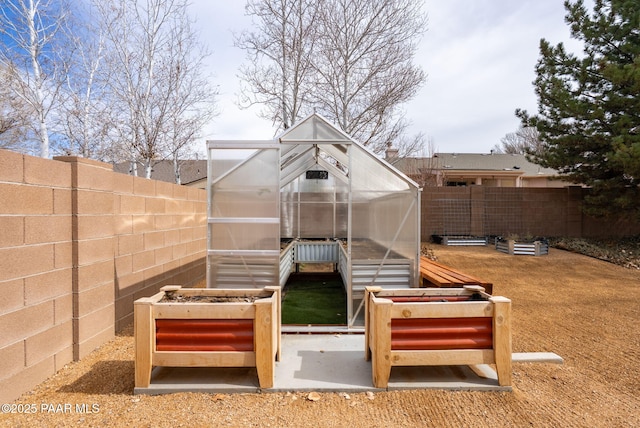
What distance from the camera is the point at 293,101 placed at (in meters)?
11.2

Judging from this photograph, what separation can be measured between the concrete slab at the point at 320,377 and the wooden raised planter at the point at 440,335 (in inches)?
7.5

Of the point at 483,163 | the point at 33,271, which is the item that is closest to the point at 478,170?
the point at 483,163

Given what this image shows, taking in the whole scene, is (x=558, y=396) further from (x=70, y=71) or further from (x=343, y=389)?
(x=70, y=71)

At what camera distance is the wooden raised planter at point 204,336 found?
2.80 meters

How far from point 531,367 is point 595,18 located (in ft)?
39.5

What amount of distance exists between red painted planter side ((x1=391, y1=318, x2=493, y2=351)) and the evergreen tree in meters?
9.44

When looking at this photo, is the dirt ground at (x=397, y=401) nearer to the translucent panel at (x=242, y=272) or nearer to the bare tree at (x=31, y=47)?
the translucent panel at (x=242, y=272)

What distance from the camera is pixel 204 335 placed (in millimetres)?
2850

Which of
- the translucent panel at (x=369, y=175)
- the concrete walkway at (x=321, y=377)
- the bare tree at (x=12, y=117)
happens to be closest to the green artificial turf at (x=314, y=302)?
the concrete walkway at (x=321, y=377)

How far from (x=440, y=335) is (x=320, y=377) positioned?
1102mm

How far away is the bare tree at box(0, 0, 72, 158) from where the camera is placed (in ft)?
25.9

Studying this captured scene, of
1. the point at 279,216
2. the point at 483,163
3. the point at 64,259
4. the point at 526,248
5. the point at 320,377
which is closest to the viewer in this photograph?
the point at 320,377

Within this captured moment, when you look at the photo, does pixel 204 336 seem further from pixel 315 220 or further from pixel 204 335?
pixel 315 220

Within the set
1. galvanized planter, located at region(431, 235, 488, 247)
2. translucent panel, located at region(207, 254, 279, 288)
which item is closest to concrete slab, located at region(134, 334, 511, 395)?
translucent panel, located at region(207, 254, 279, 288)
